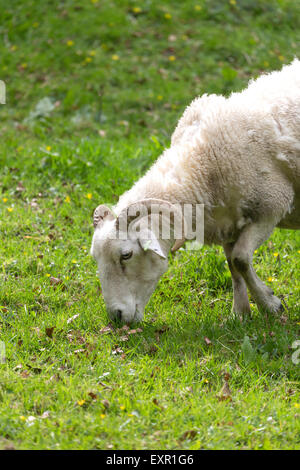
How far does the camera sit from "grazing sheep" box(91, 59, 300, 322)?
15.1 ft

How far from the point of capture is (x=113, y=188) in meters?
7.11

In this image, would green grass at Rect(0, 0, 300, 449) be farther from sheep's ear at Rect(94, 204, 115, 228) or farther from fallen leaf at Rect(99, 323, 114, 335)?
sheep's ear at Rect(94, 204, 115, 228)

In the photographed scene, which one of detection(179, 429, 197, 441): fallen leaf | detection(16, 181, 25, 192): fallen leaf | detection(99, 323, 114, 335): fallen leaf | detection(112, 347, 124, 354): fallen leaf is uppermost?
detection(179, 429, 197, 441): fallen leaf

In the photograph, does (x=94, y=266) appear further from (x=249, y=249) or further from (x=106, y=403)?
Answer: (x=106, y=403)

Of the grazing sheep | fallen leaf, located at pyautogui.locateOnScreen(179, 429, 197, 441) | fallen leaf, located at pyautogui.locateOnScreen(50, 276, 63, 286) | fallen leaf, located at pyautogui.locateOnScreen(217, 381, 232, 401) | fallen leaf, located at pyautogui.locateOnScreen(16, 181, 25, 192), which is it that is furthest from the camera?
fallen leaf, located at pyautogui.locateOnScreen(16, 181, 25, 192)

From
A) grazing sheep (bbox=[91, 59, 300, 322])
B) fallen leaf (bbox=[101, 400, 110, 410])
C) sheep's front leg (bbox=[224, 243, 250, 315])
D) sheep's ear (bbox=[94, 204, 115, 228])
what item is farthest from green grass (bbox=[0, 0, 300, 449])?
sheep's ear (bbox=[94, 204, 115, 228])

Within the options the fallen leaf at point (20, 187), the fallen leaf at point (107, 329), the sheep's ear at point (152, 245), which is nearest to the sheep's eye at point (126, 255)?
the sheep's ear at point (152, 245)

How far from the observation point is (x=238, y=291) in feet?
17.0

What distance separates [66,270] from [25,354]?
1.41 m

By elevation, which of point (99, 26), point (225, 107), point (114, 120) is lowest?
point (114, 120)

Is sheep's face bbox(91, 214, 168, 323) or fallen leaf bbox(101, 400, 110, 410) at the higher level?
sheep's face bbox(91, 214, 168, 323)
